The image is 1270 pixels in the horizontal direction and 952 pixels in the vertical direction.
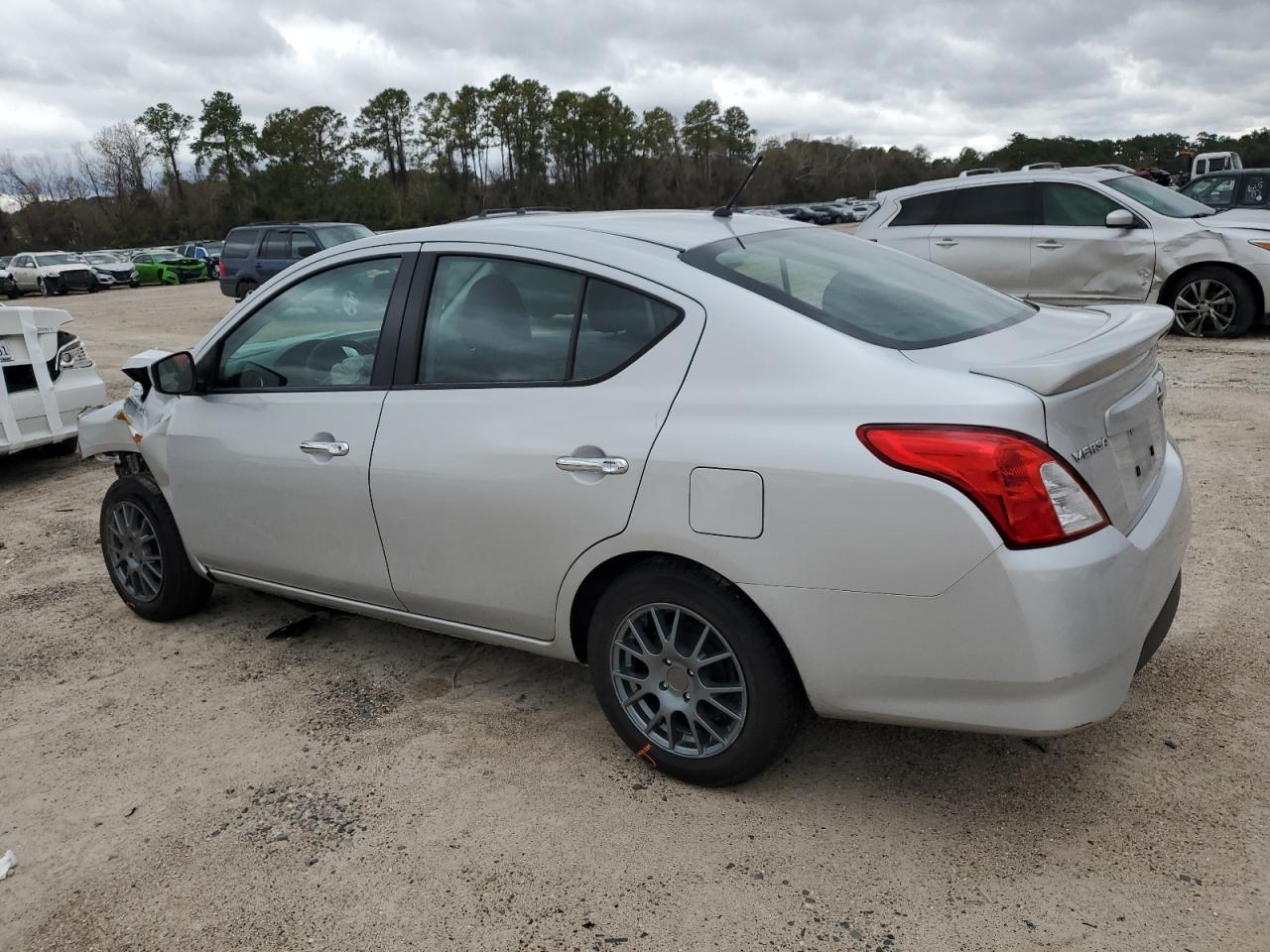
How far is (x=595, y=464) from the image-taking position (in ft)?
9.30

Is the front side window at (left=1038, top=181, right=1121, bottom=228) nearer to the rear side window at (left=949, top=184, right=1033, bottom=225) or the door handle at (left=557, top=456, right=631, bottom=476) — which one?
the rear side window at (left=949, top=184, right=1033, bottom=225)

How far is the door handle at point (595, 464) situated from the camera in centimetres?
280

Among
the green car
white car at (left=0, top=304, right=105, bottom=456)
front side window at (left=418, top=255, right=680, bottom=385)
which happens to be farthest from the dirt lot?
the green car

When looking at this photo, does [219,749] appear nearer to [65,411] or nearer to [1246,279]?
[65,411]

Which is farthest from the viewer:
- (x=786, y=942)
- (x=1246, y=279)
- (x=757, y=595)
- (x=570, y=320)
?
(x=1246, y=279)

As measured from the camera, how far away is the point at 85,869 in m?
2.84

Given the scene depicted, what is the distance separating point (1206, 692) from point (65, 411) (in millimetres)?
7260

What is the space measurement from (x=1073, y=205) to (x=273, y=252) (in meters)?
13.8

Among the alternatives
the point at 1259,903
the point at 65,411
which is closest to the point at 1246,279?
the point at 1259,903

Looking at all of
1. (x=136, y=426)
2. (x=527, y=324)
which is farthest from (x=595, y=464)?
(x=136, y=426)

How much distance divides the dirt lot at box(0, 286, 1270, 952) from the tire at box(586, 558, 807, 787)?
149 mm

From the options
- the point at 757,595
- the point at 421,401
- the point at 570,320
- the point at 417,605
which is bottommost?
the point at 417,605

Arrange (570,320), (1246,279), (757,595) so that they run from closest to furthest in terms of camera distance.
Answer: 1. (757,595)
2. (570,320)
3. (1246,279)

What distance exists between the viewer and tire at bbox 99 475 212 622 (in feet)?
14.2
